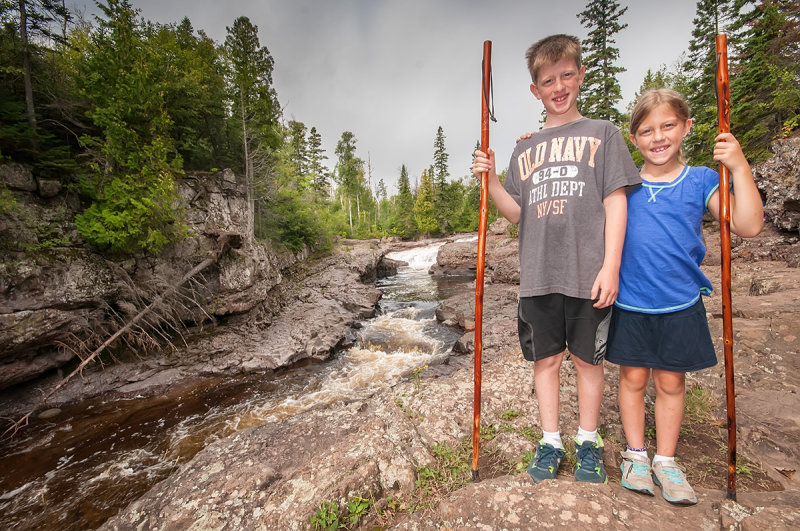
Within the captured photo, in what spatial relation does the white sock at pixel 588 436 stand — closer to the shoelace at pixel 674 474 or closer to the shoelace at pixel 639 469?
the shoelace at pixel 639 469

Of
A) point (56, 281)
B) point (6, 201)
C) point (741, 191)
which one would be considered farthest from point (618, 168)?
point (56, 281)

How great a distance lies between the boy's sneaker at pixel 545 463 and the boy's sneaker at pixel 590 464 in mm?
119

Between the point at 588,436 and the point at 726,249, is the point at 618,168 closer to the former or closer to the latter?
the point at 726,249

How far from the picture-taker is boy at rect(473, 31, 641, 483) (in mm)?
1772

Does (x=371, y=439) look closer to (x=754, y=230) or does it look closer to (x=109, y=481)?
(x=754, y=230)

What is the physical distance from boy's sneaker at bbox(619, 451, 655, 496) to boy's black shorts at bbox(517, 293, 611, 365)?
0.62 m

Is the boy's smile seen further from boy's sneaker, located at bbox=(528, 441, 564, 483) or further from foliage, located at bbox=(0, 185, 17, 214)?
foliage, located at bbox=(0, 185, 17, 214)

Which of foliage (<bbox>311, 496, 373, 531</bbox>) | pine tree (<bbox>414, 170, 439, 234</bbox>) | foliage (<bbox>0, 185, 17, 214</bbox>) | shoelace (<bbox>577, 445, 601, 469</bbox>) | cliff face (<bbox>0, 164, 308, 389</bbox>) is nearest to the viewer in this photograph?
shoelace (<bbox>577, 445, 601, 469</bbox>)

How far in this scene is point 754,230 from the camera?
1.62 m

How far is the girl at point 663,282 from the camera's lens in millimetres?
1700

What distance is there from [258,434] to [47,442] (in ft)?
16.8

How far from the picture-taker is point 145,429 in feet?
17.4

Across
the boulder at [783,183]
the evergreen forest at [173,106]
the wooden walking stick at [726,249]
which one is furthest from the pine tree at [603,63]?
the wooden walking stick at [726,249]


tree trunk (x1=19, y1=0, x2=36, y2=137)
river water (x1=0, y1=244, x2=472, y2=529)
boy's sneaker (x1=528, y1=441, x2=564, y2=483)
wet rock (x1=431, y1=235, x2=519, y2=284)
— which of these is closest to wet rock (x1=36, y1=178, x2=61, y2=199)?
tree trunk (x1=19, y1=0, x2=36, y2=137)
